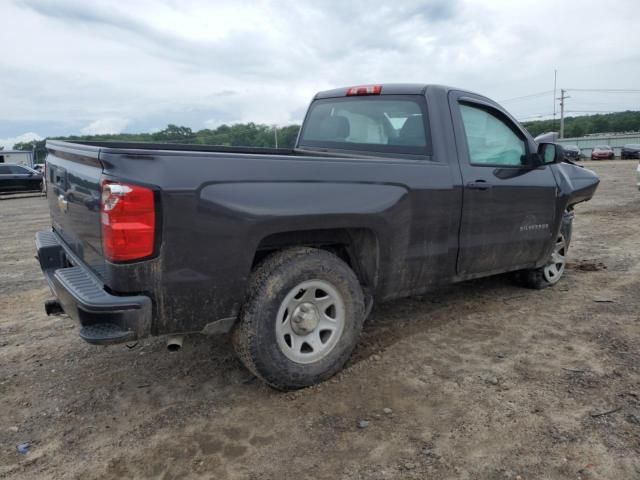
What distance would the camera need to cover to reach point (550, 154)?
4.29 m

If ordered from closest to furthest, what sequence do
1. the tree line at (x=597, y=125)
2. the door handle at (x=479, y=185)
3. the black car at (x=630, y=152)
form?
the door handle at (x=479, y=185) < the black car at (x=630, y=152) < the tree line at (x=597, y=125)

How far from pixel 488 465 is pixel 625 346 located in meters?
1.89

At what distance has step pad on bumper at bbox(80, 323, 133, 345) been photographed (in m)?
2.34

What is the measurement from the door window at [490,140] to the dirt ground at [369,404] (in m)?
1.33

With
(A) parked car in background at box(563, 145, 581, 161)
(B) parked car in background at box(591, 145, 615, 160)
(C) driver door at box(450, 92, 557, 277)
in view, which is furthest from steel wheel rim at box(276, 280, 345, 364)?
(B) parked car in background at box(591, 145, 615, 160)

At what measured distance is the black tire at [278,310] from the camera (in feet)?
8.96

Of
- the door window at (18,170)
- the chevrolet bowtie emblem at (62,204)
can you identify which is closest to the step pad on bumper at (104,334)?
the chevrolet bowtie emblem at (62,204)

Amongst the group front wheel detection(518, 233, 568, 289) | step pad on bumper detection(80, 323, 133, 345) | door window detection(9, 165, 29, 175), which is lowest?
front wheel detection(518, 233, 568, 289)

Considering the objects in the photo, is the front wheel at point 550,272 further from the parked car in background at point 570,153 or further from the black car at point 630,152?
the black car at point 630,152

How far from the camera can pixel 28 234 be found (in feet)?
30.5

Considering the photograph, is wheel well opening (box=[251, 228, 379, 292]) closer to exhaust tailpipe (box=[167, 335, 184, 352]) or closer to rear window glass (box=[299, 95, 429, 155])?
exhaust tailpipe (box=[167, 335, 184, 352])

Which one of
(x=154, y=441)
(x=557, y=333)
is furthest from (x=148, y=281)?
(x=557, y=333)

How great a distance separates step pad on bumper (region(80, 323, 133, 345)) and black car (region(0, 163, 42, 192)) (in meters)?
19.8

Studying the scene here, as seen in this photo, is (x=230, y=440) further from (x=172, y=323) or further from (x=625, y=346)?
(x=625, y=346)
